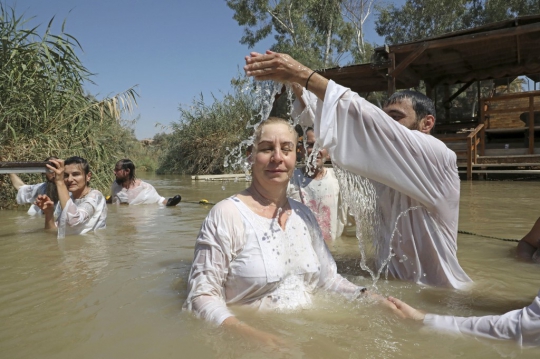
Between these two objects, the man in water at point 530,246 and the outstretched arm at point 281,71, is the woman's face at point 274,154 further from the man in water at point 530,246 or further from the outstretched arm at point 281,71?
the man in water at point 530,246

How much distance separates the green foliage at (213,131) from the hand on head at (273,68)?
1635 cm

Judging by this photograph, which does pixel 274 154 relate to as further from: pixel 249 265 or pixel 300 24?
pixel 300 24

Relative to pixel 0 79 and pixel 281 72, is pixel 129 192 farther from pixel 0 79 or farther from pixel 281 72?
pixel 281 72

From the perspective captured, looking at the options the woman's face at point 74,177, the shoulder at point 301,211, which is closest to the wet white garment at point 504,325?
the shoulder at point 301,211

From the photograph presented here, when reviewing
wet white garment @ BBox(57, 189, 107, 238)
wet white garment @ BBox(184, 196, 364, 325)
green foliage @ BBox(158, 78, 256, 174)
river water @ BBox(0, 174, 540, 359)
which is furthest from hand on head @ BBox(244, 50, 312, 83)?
green foliage @ BBox(158, 78, 256, 174)

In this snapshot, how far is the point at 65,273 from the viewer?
11.1 feet

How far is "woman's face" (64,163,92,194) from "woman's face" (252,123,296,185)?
3.16m

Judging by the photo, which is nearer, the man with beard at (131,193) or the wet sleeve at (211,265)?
the wet sleeve at (211,265)

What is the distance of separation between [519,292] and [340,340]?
1.50 metres

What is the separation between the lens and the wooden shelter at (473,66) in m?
10.0

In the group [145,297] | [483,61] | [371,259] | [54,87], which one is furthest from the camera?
[483,61]

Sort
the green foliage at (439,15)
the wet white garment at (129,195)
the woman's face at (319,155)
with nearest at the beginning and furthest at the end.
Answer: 1. the woman's face at (319,155)
2. the wet white garment at (129,195)
3. the green foliage at (439,15)

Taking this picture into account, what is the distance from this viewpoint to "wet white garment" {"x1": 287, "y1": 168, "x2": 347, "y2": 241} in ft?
14.1

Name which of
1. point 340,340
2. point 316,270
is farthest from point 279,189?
point 340,340
